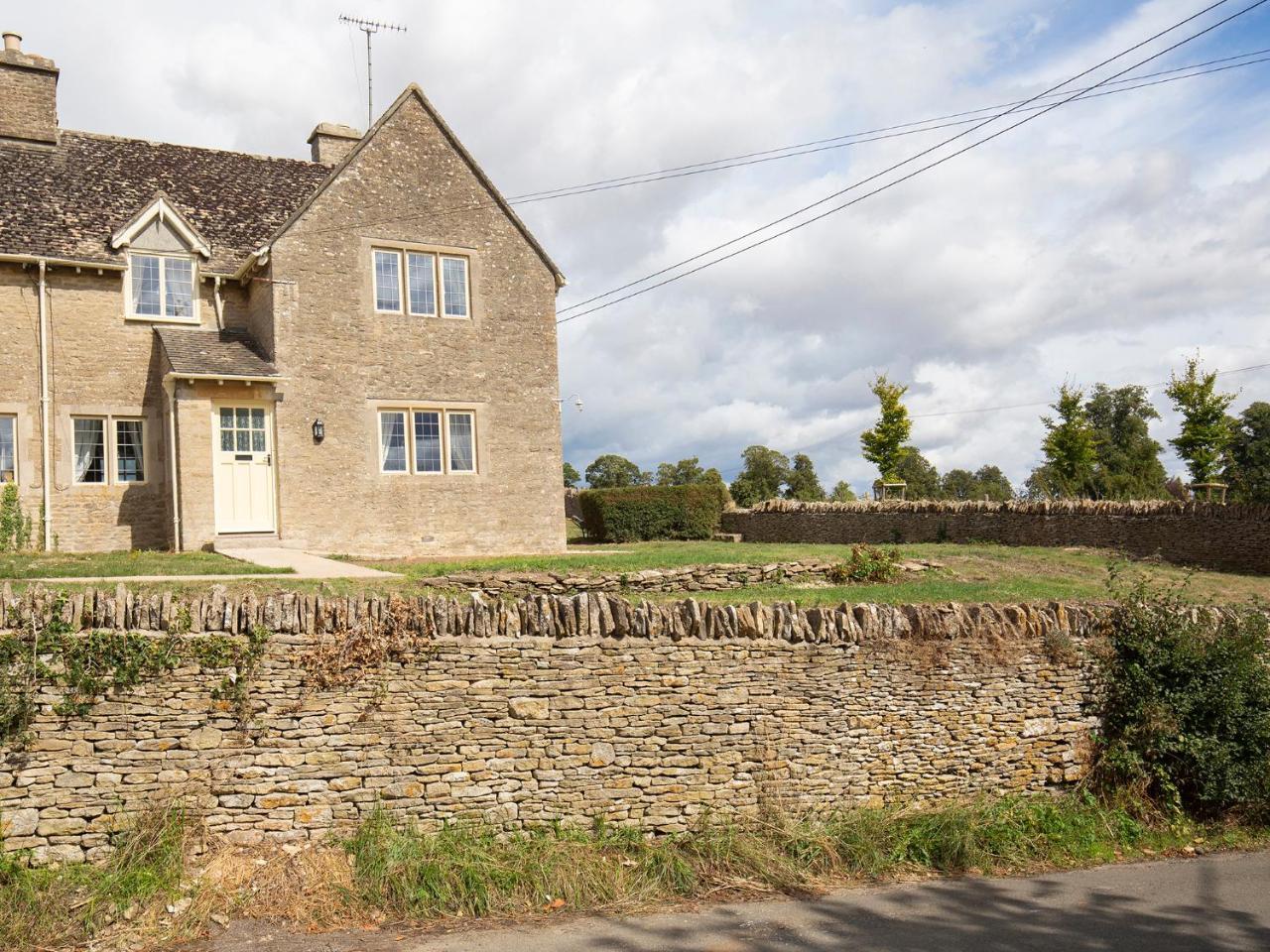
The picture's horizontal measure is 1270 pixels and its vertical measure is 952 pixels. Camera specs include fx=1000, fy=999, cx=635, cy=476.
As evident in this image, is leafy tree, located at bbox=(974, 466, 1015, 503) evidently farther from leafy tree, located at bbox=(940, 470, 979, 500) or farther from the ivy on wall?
the ivy on wall

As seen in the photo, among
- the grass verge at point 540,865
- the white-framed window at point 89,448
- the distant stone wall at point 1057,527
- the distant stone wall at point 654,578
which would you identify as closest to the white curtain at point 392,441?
the white-framed window at point 89,448

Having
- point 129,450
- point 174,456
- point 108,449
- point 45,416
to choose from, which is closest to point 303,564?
point 174,456

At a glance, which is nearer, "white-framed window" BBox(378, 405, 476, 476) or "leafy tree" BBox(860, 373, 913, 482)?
"white-framed window" BBox(378, 405, 476, 476)

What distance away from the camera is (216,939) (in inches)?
283

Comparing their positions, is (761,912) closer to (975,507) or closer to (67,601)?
(67,601)

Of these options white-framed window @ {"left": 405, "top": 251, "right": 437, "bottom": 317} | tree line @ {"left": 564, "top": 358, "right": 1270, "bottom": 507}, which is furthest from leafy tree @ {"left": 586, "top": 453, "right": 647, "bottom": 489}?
white-framed window @ {"left": 405, "top": 251, "right": 437, "bottom": 317}

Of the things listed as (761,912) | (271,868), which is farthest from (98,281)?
(761,912)

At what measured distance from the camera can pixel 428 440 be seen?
873 inches

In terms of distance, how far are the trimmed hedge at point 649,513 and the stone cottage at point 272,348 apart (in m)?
5.26

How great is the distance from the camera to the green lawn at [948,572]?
1472cm

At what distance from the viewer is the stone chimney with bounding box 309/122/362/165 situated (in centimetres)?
2616

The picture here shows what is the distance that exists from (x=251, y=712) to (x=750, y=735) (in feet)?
14.8

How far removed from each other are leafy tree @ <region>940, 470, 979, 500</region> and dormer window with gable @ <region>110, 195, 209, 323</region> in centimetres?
4291

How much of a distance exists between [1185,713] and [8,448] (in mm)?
20722
